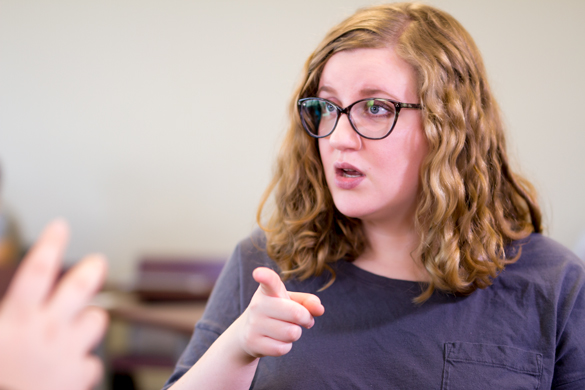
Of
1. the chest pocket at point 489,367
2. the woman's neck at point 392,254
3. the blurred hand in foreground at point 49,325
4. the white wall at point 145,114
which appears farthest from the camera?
the white wall at point 145,114

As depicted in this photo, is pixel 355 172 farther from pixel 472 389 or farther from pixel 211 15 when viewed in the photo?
pixel 211 15

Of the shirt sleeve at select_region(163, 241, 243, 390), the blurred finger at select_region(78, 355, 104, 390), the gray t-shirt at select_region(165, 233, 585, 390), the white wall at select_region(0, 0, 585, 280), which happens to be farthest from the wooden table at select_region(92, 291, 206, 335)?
the blurred finger at select_region(78, 355, 104, 390)

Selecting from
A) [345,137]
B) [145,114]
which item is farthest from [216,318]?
[145,114]

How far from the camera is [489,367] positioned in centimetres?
95

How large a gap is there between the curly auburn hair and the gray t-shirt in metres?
0.05

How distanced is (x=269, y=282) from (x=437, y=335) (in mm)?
432

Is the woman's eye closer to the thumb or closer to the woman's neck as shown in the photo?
the woman's neck

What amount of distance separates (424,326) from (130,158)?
269 cm

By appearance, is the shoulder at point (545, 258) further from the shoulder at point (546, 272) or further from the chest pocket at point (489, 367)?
the chest pocket at point (489, 367)

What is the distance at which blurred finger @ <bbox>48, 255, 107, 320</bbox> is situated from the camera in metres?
0.50

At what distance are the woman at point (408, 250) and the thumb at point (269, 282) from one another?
193 mm

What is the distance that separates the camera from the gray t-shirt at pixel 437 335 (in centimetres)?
94

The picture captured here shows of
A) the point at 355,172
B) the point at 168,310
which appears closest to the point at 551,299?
the point at 355,172

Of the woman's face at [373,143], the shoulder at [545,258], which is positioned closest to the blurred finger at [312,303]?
the woman's face at [373,143]
